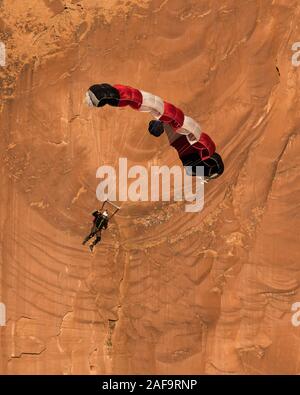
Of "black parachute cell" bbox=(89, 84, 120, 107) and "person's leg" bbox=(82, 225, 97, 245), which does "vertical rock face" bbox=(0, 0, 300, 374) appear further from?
Answer: "black parachute cell" bbox=(89, 84, 120, 107)

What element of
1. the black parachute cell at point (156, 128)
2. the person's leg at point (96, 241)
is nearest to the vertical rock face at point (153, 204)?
the person's leg at point (96, 241)

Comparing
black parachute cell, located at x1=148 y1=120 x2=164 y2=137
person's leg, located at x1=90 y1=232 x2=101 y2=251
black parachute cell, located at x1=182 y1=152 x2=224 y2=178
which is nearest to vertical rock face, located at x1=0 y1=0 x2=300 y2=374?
person's leg, located at x1=90 y1=232 x2=101 y2=251

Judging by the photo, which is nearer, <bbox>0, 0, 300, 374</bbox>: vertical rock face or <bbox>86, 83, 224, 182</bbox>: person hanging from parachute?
<bbox>86, 83, 224, 182</bbox>: person hanging from parachute

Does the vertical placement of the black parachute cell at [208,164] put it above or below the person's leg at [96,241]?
above

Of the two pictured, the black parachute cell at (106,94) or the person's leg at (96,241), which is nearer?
the black parachute cell at (106,94)

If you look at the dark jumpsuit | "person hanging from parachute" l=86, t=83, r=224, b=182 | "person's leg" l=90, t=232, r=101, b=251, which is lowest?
"person's leg" l=90, t=232, r=101, b=251

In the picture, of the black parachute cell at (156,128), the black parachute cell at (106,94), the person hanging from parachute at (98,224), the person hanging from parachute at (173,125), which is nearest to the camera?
the black parachute cell at (106,94)

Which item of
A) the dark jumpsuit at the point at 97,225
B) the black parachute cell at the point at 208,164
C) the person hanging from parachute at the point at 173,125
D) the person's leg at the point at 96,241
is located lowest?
the person's leg at the point at 96,241

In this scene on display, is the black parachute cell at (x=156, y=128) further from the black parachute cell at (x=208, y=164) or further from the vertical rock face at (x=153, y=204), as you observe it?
the black parachute cell at (x=208, y=164)
